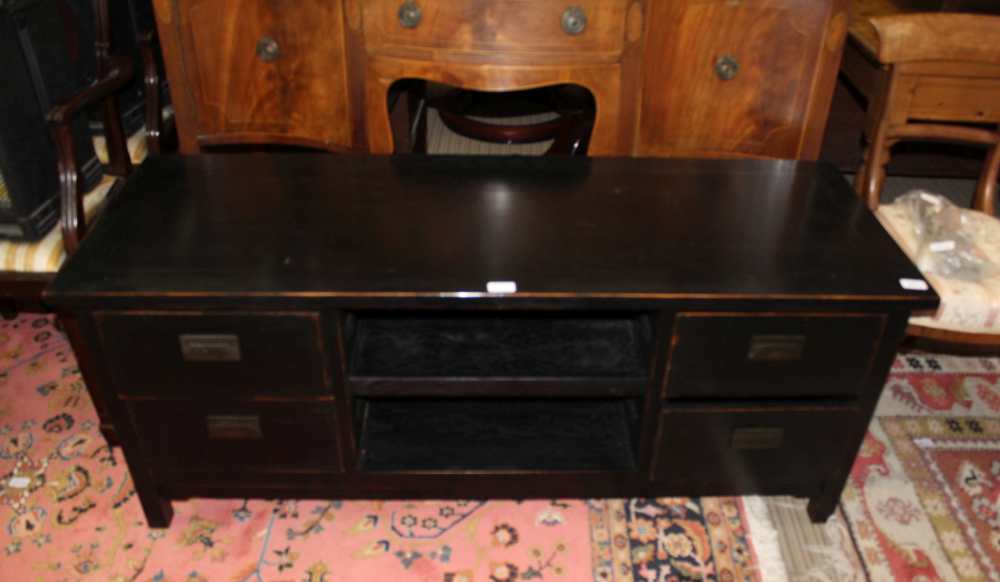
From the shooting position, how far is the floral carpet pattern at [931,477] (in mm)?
1805

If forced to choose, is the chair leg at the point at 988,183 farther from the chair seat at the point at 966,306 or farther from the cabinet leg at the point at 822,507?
the cabinet leg at the point at 822,507

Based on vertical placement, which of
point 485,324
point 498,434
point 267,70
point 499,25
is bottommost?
point 498,434

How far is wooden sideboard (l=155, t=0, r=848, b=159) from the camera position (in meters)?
1.89

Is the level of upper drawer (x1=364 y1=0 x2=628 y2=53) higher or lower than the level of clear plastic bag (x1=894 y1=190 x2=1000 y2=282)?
higher

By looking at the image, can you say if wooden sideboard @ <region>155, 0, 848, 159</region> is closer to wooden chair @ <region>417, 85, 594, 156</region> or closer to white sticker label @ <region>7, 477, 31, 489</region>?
wooden chair @ <region>417, 85, 594, 156</region>

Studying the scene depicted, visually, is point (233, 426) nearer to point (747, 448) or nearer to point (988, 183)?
point (747, 448)

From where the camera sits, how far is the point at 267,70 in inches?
79.3

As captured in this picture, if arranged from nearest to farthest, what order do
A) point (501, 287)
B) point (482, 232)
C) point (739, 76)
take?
point (501, 287)
point (482, 232)
point (739, 76)

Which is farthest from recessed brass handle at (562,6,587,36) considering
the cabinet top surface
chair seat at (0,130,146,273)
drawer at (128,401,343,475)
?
chair seat at (0,130,146,273)

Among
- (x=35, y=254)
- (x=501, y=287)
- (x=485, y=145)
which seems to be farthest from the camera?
(x=485, y=145)

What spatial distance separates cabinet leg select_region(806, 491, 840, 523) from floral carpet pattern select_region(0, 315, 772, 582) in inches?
4.3

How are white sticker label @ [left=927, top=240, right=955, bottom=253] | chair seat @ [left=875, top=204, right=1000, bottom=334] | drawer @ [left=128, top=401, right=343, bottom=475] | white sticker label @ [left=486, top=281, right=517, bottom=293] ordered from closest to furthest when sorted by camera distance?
white sticker label @ [left=486, top=281, right=517, bottom=293], drawer @ [left=128, top=401, right=343, bottom=475], chair seat @ [left=875, top=204, right=1000, bottom=334], white sticker label @ [left=927, top=240, right=955, bottom=253]

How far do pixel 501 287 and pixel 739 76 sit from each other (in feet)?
3.01

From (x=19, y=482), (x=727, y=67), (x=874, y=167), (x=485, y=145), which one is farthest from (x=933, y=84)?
(x=19, y=482)
